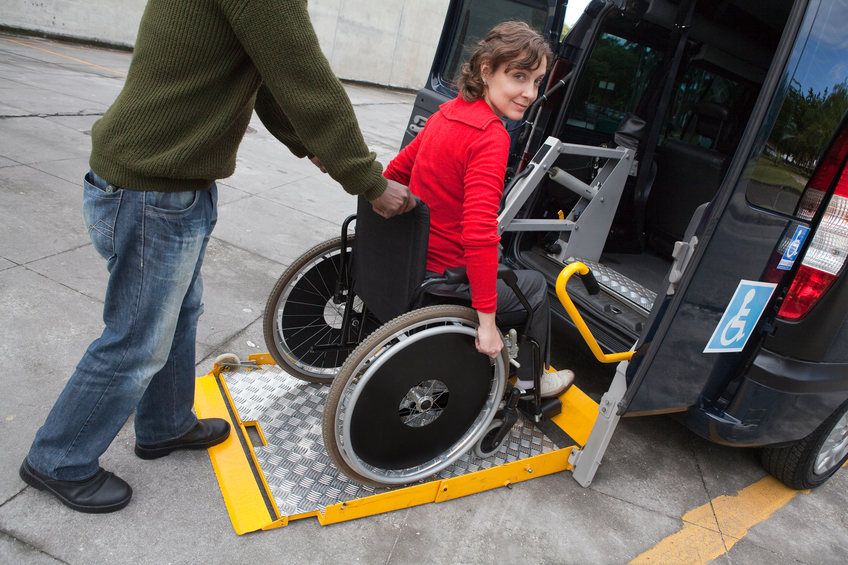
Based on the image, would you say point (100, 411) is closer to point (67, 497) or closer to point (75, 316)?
point (67, 497)

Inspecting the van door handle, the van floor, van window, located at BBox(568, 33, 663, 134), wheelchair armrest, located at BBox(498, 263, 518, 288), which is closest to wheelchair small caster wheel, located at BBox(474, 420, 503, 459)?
wheelchair armrest, located at BBox(498, 263, 518, 288)

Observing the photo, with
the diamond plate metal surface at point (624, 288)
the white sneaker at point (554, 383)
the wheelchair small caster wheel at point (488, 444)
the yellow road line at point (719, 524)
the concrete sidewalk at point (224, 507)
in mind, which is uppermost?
the diamond plate metal surface at point (624, 288)

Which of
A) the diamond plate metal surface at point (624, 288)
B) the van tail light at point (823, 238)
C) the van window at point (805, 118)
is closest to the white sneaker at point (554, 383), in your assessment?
the diamond plate metal surface at point (624, 288)

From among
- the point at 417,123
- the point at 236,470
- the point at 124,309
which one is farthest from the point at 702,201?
the point at 124,309

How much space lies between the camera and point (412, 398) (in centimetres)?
205

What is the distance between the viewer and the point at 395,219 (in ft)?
6.34

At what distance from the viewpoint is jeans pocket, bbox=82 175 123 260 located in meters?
1.61

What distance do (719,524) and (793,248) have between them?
1.27 m

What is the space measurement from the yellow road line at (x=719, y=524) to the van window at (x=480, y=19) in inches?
106

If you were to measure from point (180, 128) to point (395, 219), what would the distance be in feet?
2.34

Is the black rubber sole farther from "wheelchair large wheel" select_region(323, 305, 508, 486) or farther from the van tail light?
the van tail light

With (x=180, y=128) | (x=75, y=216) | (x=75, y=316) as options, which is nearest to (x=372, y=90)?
(x=75, y=216)

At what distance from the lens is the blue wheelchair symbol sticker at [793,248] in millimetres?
1993

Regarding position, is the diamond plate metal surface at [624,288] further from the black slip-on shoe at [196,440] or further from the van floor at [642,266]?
the black slip-on shoe at [196,440]
